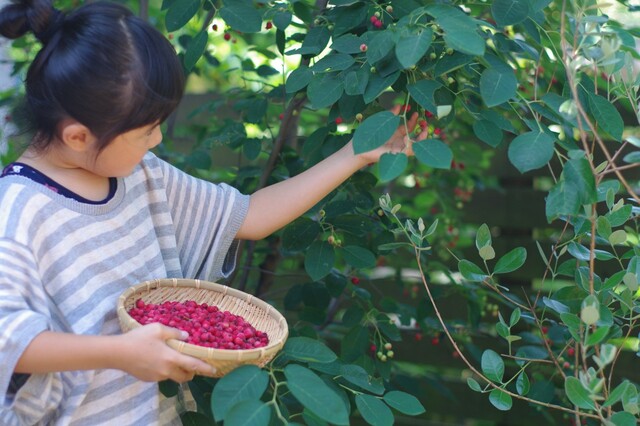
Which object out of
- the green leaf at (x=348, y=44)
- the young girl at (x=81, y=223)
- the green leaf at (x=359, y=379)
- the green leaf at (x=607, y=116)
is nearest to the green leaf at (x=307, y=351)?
the green leaf at (x=359, y=379)

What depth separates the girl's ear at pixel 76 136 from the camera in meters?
1.33

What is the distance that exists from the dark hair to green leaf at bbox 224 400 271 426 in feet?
1.57

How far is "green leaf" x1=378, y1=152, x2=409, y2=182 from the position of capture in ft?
4.28

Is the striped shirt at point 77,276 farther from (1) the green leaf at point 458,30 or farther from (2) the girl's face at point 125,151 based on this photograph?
(1) the green leaf at point 458,30

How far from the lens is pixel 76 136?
1.34m

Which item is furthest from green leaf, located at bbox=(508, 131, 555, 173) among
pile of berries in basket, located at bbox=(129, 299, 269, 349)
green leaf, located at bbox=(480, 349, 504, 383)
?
pile of berries in basket, located at bbox=(129, 299, 269, 349)

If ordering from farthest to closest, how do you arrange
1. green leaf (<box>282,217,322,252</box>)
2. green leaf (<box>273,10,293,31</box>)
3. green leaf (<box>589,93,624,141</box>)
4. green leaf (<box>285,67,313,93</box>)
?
1. green leaf (<box>282,217,322,252</box>)
2. green leaf (<box>273,10,293,31</box>)
3. green leaf (<box>285,67,313,93</box>)
4. green leaf (<box>589,93,624,141</box>)

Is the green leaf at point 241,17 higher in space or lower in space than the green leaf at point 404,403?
higher

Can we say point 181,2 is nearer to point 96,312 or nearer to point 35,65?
point 35,65

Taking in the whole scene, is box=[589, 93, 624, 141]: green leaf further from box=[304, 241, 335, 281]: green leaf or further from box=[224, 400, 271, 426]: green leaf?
box=[224, 400, 271, 426]: green leaf

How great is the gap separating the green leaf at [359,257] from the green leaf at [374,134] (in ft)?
1.49

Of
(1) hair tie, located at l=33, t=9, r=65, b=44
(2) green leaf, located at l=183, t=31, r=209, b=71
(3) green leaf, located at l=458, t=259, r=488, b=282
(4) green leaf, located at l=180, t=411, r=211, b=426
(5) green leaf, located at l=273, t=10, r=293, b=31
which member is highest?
(1) hair tie, located at l=33, t=9, r=65, b=44

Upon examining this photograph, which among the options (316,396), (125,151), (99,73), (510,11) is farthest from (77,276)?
(510,11)

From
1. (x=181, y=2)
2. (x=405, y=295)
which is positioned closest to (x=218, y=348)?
(x=181, y=2)
